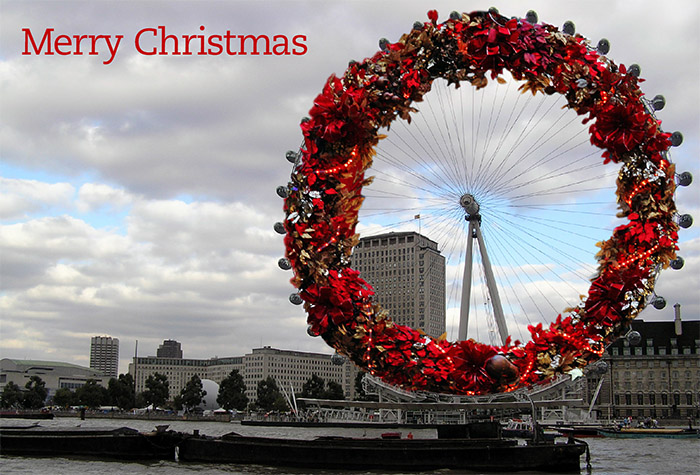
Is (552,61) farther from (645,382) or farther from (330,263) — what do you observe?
(645,382)

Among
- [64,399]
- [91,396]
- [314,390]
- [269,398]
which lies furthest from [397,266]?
[64,399]

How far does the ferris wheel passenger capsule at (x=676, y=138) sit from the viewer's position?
87.1 feet

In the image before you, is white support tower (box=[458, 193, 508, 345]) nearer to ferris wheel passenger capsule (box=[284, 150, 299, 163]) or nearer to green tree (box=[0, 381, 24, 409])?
ferris wheel passenger capsule (box=[284, 150, 299, 163])

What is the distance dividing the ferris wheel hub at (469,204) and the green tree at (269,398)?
313 feet

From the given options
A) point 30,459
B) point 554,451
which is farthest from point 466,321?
point 30,459

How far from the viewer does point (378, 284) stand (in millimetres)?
157625

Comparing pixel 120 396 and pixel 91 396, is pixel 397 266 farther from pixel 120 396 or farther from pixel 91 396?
pixel 91 396

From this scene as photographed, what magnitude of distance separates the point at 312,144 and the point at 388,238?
134m

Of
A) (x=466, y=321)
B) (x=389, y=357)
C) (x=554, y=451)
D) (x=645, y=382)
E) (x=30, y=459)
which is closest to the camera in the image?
(x=389, y=357)

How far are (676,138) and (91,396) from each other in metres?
127

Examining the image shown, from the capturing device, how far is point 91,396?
444 ft

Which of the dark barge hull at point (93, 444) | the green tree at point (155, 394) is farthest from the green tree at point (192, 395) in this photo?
the dark barge hull at point (93, 444)

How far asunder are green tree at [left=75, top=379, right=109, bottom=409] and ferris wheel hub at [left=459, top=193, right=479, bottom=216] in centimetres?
10939

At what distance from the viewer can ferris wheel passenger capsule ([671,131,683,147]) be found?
87.1 feet
